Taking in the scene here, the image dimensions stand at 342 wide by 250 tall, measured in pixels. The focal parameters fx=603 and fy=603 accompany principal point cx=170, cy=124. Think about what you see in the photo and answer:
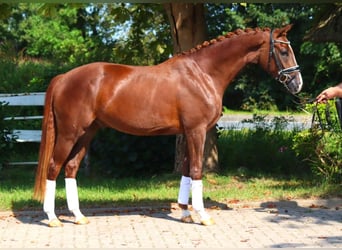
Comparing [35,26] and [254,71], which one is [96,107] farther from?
[35,26]

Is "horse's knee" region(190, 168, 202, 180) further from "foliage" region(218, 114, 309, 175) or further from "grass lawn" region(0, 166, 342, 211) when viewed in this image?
"foliage" region(218, 114, 309, 175)

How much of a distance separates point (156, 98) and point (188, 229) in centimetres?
160

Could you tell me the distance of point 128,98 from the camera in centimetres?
727

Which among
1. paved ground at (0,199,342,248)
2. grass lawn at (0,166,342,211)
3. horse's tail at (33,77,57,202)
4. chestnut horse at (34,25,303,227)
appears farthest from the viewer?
grass lawn at (0,166,342,211)

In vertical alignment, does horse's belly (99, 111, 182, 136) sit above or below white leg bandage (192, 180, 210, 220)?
above

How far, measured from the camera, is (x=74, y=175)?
297 inches

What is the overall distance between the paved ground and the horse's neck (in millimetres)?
1754

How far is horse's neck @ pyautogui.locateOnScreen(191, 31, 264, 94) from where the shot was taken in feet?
24.4

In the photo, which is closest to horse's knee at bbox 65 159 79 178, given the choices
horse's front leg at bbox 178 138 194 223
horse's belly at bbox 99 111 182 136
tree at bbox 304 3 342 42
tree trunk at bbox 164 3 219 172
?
horse's belly at bbox 99 111 182 136

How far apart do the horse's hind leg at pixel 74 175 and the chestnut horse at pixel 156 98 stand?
0.01 metres

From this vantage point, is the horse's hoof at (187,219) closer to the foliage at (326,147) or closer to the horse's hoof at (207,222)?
the horse's hoof at (207,222)

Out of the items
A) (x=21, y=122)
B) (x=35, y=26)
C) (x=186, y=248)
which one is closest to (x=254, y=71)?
(x=35, y=26)

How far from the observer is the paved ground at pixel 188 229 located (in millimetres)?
6414

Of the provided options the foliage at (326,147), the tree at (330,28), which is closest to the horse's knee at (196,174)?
the foliage at (326,147)
